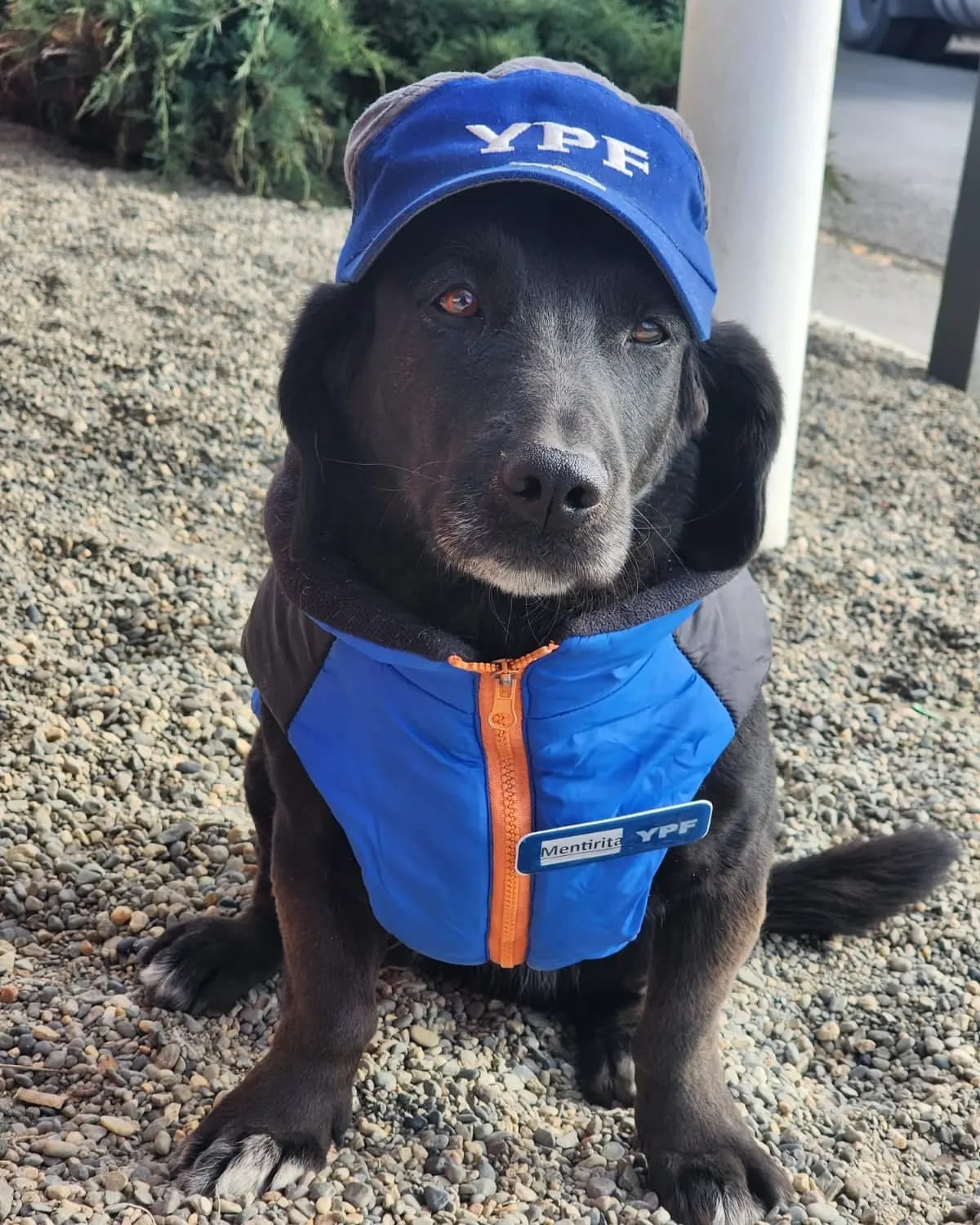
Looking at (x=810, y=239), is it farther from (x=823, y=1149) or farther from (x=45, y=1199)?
(x=45, y=1199)

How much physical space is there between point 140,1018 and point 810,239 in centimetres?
322

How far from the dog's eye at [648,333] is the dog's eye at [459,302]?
9.6 inches

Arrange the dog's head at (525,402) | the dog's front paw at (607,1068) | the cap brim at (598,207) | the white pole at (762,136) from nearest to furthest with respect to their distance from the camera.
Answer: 1. the cap brim at (598,207)
2. the dog's head at (525,402)
3. the dog's front paw at (607,1068)
4. the white pole at (762,136)

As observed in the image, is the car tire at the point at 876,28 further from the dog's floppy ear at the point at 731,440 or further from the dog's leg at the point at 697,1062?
the dog's leg at the point at 697,1062

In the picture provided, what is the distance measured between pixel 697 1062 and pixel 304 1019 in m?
0.65

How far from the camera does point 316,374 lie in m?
2.14

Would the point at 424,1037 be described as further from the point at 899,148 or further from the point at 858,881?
the point at 899,148

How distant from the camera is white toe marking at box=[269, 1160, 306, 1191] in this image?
2145 millimetres

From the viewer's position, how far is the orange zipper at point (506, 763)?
2.04 m

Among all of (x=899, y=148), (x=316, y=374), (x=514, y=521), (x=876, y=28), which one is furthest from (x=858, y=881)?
(x=876, y=28)

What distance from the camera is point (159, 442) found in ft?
15.3

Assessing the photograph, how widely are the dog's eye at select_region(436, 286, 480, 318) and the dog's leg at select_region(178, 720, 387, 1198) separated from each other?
731 mm

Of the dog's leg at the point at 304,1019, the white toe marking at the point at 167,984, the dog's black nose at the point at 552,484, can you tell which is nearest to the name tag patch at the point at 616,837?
the dog's leg at the point at 304,1019

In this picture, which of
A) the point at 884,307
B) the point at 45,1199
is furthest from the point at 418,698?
the point at 884,307
